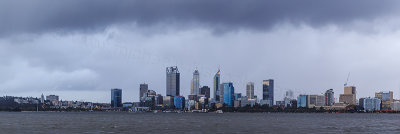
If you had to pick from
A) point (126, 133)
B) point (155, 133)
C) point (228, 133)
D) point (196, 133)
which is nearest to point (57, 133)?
point (126, 133)

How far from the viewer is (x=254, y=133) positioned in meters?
131

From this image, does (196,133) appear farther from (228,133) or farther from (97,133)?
(97,133)

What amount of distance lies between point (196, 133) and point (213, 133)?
4893 mm

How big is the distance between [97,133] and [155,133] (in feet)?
51.4

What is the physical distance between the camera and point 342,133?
442 feet

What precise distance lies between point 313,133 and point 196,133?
3530 cm

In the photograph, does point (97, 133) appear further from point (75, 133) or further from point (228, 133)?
point (228, 133)

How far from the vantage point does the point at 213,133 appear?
417 feet

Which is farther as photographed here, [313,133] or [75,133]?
[313,133]

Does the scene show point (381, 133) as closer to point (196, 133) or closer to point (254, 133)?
point (254, 133)

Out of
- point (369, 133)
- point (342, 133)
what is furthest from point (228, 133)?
point (369, 133)

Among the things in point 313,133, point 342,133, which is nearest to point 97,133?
point 313,133

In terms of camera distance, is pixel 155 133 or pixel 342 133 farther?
pixel 342 133

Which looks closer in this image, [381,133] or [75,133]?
[75,133]
